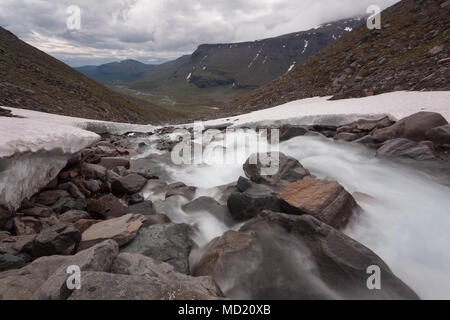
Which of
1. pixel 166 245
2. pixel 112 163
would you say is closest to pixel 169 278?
pixel 166 245

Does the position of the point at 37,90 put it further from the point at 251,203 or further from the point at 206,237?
the point at 251,203

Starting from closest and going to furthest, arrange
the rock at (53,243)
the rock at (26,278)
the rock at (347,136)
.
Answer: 1. the rock at (26,278)
2. the rock at (53,243)
3. the rock at (347,136)

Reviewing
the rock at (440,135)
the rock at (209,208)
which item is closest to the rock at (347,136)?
the rock at (440,135)

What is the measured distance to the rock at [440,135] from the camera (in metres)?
8.82

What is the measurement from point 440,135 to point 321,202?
7.01m

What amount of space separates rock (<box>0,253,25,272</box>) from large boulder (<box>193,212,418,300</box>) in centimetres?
316

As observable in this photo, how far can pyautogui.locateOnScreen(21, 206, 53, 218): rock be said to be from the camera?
622 centimetres

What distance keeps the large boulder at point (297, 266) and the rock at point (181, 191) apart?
13.2 ft

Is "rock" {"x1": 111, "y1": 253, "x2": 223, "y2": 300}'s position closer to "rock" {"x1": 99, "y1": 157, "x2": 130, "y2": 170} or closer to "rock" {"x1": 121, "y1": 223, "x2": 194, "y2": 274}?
"rock" {"x1": 121, "y1": 223, "x2": 194, "y2": 274}

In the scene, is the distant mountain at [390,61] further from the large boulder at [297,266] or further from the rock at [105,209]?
the rock at [105,209]

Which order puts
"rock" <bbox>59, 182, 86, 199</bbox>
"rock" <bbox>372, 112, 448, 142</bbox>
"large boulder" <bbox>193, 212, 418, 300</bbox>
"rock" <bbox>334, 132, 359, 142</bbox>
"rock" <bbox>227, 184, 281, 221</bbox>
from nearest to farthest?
"large boulder" <bbox>193, 212, 418, 300</bbox> → "rock" <bbox>227, 184, 281, 221</bbox> → "rock" <bbox>59, 182, 86, 199</bbox> → "rock" <bbox>372, 112, 448, 142</bbox> → "rock" <bbox>334, 132, 359, 142</bbox>

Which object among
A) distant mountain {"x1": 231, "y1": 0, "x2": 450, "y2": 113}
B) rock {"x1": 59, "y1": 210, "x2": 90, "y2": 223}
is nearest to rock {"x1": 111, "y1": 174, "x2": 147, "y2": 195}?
rock {"x1": 59, "y1": 210, "x2": 90, "y2": 223}

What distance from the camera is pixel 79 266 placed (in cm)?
346

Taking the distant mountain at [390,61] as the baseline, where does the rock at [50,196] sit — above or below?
below
